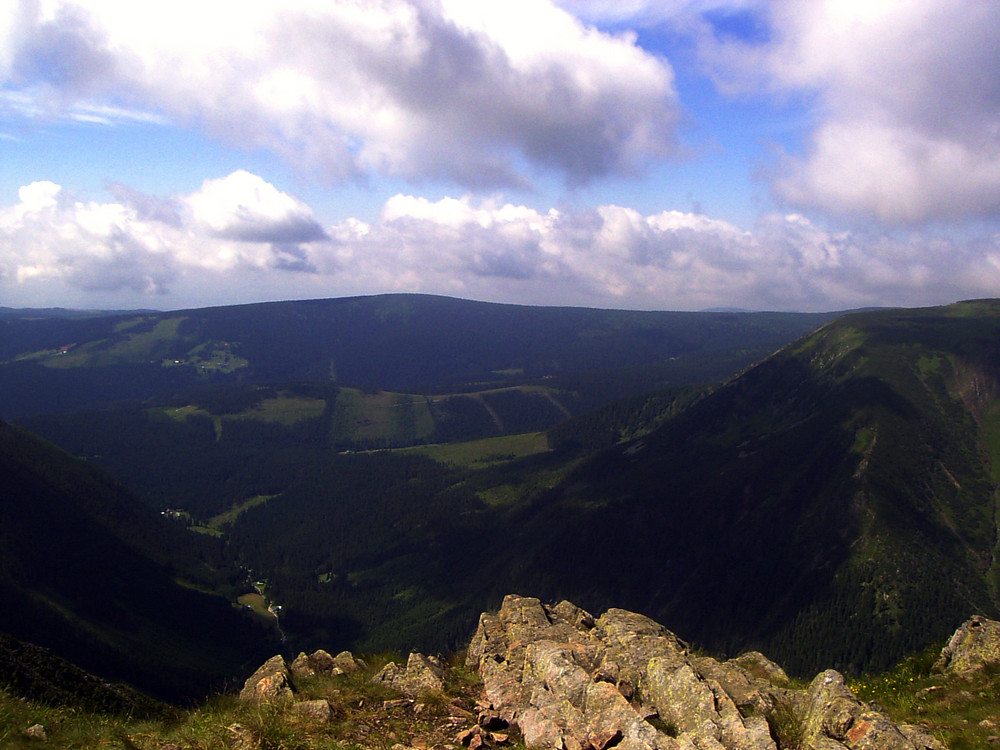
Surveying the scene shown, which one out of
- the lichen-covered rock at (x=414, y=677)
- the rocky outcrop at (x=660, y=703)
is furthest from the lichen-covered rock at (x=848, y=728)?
the lichen-covered rock at (x=414, y=677)

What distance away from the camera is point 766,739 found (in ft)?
70.0

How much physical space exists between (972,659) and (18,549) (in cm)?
25323

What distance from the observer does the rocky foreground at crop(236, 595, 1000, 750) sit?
2180cm

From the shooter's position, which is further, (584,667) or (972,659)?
(972,659)

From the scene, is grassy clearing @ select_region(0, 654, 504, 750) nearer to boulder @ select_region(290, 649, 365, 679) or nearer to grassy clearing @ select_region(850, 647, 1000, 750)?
boulder @ select_region(290, 649, 365, 679)

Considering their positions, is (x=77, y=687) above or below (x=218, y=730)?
below

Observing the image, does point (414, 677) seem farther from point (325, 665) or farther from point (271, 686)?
point (325, 665)

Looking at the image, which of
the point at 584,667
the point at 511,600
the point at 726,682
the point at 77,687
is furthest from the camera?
the point at 511,600

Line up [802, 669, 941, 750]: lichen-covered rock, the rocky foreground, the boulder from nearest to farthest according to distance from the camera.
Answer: [802, 669, 941, 750]: lichen-covered rock
the rocky foreground
the boulder

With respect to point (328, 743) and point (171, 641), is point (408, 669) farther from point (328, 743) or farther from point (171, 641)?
point (171, 641)

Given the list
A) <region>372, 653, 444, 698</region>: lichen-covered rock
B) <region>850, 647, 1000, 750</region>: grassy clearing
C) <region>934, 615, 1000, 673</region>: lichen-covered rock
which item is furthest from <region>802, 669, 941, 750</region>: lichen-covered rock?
<region>372, 653, 444, 698</region>: lichen-covered rock

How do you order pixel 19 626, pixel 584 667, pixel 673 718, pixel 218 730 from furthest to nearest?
pixel 19 626 < pixel 584 667 < pixel 673 718 < pixel 218 730

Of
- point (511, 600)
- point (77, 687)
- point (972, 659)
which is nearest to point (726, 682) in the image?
point (972, 659)

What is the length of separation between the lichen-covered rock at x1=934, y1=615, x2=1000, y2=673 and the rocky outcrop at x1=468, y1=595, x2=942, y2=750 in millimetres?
9189
